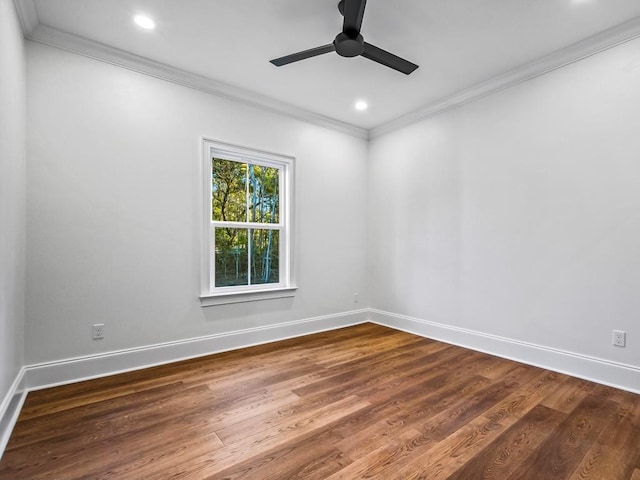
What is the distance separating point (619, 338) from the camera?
98.2 inches

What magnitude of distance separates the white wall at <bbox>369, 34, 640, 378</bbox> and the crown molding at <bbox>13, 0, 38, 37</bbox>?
3621 mm

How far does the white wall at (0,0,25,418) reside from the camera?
1816 mm

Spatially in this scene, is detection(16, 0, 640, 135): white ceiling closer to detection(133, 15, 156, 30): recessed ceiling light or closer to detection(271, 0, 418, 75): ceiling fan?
detection(133, 15, 156, 30): recessed ceiling light

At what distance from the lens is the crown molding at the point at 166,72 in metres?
2.52

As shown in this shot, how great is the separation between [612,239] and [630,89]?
1.14m

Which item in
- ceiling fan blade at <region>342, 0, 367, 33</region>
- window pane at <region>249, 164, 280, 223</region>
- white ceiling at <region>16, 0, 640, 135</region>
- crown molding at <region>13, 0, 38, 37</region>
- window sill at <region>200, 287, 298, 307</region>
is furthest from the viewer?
window pane at <region>249, 164, 280, 223</region>

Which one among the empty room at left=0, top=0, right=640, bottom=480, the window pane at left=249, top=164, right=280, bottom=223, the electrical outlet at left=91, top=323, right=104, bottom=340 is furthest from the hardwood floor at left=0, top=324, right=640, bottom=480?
the window pane at left=249, top=164, right=280, bottom=223

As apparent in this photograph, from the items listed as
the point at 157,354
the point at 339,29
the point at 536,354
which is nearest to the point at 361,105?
the point at 339,29

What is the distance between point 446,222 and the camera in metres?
3.69

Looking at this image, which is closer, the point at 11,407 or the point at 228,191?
the point at 11,407

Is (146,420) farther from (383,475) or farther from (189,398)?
(383,475)

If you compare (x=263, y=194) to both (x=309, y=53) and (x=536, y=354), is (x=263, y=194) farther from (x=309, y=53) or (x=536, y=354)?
(x=536, y=354)

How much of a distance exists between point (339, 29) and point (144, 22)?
1459 millimetres

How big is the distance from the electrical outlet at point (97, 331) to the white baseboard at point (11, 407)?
1.50ft
